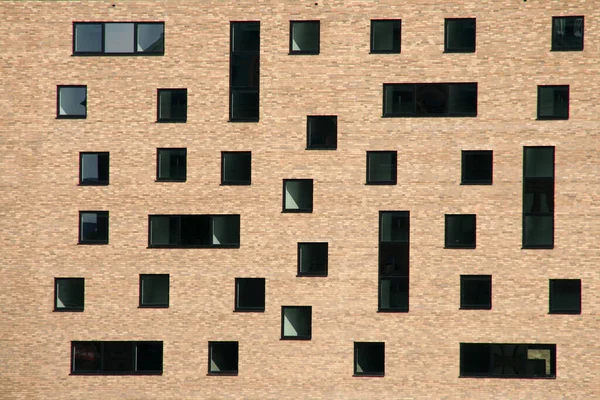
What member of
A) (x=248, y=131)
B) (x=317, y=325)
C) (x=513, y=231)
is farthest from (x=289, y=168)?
(x=513, y=231)

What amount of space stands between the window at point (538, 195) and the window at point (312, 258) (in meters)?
7.48

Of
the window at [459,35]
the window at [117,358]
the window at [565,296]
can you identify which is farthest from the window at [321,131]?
the window at [565,296]

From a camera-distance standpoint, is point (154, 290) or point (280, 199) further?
point (154, 290)

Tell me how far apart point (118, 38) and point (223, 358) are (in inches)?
506

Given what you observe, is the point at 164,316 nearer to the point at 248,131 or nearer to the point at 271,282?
the point at 271,282

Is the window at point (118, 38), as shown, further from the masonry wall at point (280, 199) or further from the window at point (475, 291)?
the window at point (475, 291)

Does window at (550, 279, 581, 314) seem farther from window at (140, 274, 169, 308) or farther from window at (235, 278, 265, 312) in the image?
window at (140, 274, 169, 308)

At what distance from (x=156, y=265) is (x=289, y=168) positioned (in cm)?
622

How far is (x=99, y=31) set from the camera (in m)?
38.8

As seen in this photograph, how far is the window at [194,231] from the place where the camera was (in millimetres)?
38094

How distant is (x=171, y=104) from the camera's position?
126ft

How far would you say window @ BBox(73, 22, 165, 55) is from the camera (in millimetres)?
38562

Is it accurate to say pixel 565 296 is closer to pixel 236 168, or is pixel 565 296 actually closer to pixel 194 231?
pixel 236 168

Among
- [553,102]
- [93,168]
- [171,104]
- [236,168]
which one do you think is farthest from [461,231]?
[93,168]
